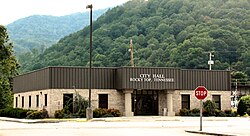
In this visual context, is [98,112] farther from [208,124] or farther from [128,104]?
[208,124]

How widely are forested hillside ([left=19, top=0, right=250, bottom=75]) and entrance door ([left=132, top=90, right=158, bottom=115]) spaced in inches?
1883

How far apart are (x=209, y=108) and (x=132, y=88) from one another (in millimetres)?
8459

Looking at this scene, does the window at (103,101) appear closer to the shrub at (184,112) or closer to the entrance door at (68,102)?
the entrance door at (68,102)

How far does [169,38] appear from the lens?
353ft

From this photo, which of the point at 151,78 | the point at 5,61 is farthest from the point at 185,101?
the point at 5,61

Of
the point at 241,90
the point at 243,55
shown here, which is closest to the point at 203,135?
the point at 241,90

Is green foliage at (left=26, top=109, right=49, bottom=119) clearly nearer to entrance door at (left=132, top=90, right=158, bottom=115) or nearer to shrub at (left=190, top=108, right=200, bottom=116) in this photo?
entrance door at (left=132, top=90, right=158, bottom=115)

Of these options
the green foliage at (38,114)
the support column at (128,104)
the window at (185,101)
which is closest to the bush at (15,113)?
the green foliage at (38,114)

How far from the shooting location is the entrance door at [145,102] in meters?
51.6

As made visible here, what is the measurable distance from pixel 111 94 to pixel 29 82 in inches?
461

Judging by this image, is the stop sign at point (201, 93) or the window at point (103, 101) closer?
the stop sign at point (201, 93)

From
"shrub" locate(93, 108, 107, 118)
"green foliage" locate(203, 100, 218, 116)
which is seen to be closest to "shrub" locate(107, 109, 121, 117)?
"shrub" locate(93, 108, 107, 118)

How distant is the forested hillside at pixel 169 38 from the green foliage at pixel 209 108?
157 feet

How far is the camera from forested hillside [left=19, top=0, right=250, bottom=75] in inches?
4053
